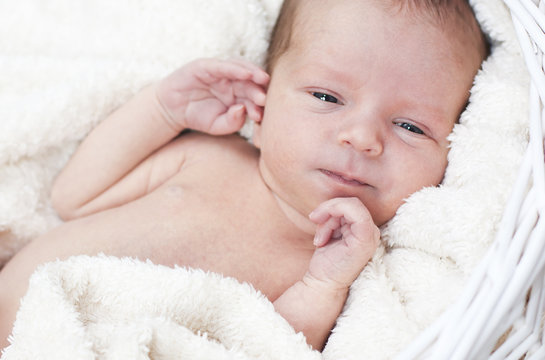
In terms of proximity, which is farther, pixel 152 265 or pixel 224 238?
pixel 224 238

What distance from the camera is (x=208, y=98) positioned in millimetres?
1406

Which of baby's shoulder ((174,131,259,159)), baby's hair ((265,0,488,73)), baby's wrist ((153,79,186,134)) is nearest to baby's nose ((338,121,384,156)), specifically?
baby's hair ((265,0,488,73))

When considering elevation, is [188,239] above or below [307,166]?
below

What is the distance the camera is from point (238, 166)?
4.43 ft

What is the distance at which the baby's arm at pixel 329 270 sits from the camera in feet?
3.49

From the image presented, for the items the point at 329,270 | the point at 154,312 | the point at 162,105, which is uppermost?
the point at 162,105

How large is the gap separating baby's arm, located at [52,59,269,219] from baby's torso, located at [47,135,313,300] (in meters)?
0.10

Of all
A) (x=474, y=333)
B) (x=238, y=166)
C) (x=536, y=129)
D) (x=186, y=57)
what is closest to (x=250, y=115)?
(x=238, y=166)

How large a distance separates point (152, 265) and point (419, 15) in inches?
28.7

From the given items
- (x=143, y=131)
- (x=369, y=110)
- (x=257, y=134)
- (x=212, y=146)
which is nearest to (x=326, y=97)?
(x=369, y=110)

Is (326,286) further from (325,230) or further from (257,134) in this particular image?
(257,134)

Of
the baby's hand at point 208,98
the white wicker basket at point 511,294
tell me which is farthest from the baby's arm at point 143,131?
the white wicker basket at point 511,294

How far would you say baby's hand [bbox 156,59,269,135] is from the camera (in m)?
1.34

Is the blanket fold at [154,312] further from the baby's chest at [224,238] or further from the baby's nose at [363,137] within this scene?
the baby's nose at [363,137]
